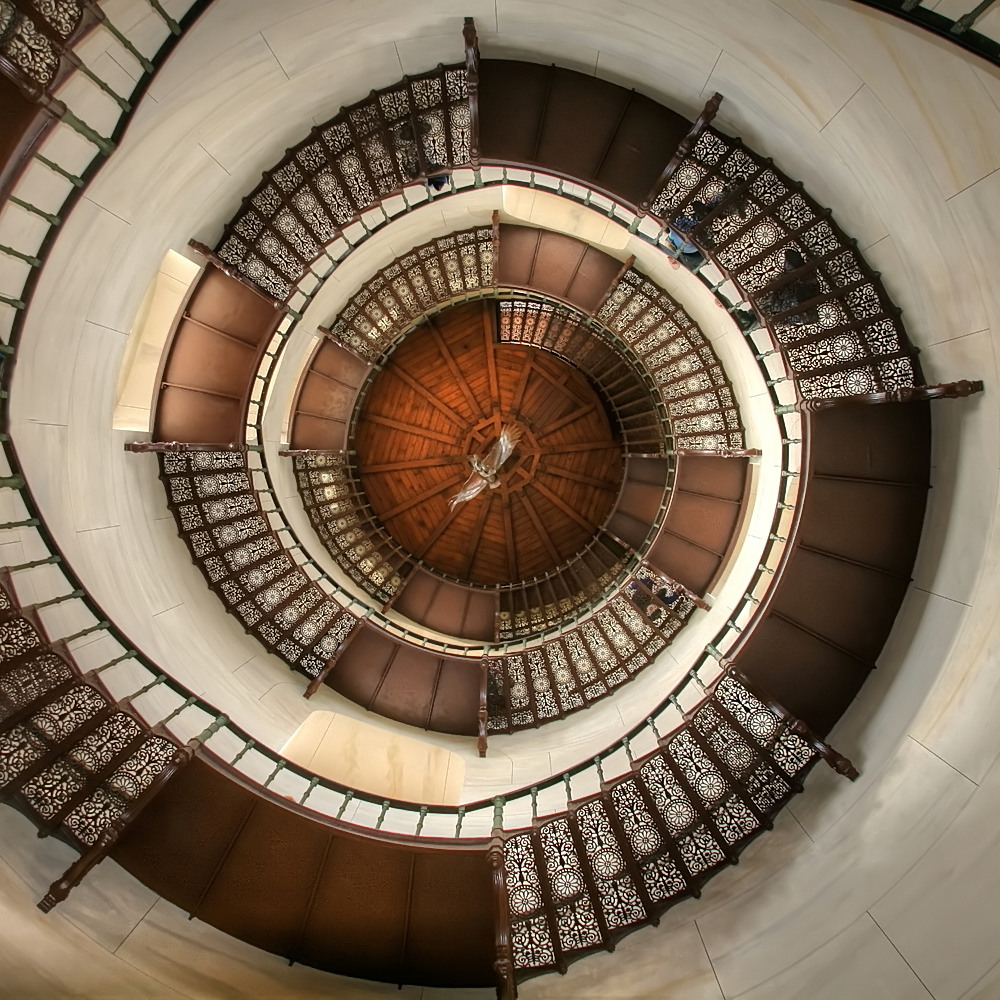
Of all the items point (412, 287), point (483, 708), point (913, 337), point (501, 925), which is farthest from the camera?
point (412, 287)

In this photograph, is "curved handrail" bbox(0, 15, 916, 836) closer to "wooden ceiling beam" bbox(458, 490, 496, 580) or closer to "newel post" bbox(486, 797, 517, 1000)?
"newel post" bbox(486, 797, 517, 1000)

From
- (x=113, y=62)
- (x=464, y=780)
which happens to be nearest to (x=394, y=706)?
(x=464, y=780)

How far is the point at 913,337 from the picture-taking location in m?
5.64

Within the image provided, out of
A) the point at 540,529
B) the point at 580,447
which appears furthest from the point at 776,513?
the point at 540,529

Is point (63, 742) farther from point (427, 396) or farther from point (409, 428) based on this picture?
point (427, 396)

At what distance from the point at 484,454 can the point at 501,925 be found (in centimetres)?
903

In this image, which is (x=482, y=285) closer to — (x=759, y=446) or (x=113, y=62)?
(x=759, y=446)

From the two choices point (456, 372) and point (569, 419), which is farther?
point (569, 419)

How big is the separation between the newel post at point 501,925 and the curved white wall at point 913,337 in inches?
28.4

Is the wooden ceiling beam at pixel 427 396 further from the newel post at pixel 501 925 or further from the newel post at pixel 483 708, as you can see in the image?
the newel post at pixel 501 925

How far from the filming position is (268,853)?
593 centimetres

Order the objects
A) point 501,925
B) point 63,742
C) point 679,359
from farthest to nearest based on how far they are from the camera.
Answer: point 679,359 → point 501,925 → point 63,742

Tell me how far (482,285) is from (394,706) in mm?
7047

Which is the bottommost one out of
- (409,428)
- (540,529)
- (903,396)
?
(540,529)
